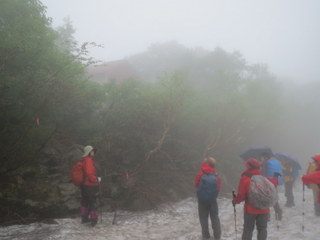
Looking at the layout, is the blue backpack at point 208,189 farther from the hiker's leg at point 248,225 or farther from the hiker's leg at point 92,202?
the hiker's leg at point 92,202

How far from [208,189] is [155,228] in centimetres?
231

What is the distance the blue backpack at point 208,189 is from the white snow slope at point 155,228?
3.61ft

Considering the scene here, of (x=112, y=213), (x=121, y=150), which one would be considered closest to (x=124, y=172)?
(x=121, y=150)

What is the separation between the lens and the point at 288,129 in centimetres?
2464

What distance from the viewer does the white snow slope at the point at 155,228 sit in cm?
695

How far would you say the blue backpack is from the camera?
658 centimetres

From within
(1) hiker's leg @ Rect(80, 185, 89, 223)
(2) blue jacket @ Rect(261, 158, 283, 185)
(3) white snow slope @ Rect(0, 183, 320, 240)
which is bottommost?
(3) white snow slope @ Rect(0, 183, 320, 240)

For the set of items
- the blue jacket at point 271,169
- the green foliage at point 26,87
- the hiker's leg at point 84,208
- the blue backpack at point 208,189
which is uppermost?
the green foliage at point 26,87

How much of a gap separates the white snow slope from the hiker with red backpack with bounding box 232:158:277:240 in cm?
121

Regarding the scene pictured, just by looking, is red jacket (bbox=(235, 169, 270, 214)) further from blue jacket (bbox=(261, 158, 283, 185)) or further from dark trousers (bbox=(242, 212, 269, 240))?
blue jacket (bbox=(261, 158, 283, 185))

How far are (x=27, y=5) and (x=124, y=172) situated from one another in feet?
22.4

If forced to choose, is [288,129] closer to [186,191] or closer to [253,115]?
[253,115]

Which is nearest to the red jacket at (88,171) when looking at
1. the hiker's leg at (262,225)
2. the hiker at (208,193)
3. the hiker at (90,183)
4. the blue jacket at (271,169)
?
the hiker at (90,183)

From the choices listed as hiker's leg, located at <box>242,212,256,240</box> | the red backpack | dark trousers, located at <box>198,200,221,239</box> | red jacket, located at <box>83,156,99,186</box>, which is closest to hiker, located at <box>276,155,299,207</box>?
dark trousers, located at <box>198,200,221,239</box>
